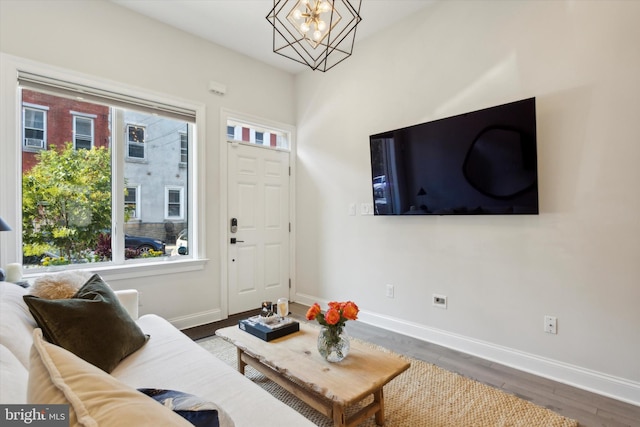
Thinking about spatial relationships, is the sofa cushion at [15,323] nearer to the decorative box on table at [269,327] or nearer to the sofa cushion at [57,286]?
the sofa cushion at [57,286]

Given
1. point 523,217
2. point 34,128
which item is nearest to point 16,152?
point 34,128

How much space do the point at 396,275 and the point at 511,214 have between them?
123cm

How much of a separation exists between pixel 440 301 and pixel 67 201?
3.42 metres

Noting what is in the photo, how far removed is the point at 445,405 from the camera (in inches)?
78.0

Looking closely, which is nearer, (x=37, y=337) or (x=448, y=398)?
(x=37, y=337)

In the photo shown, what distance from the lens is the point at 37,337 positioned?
0.69m

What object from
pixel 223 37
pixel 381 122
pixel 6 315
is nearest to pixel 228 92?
pixel 223 37

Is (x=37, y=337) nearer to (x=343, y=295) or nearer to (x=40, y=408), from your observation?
(x=40, y=408)

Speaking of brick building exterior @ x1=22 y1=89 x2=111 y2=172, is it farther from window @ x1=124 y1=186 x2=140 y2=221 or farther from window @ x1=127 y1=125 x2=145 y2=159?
window @ x1=124 y1=186 x2=140 y2=221

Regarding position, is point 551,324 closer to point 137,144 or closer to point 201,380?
point 201,380

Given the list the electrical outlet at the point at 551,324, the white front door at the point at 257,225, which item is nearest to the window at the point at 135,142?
the white front door at the point at 257,225

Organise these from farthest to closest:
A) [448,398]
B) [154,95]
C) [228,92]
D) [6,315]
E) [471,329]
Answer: [228,92] < [154,95] < [471,329] < [448,398] < [6,315]

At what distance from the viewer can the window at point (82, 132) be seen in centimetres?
284

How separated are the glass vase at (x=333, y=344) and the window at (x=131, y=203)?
238cm
